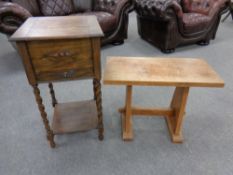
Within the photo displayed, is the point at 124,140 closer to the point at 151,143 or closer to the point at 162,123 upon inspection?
the point at 151,143

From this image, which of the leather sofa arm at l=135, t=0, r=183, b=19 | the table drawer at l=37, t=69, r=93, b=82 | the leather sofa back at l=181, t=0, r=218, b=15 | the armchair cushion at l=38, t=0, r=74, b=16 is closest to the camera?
the table drawer at l=37, t=69, r=93, b=82

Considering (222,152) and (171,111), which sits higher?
(171,111)

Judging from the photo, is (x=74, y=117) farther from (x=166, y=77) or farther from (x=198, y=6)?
(x=198, y=6)

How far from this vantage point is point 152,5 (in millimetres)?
2557

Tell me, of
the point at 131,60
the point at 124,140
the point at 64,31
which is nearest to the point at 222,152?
the point at 124,140

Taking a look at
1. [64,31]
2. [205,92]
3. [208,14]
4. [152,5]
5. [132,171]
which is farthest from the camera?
[208,14]

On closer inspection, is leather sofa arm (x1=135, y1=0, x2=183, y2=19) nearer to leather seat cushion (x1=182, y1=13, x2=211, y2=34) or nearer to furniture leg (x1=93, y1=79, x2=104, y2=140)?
leather seat cushion (x1=182, y1=13, x2=211, y2=34)

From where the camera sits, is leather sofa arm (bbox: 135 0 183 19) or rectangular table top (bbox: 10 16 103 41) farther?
leather sofa arm (bbox: 135 0 183 19)

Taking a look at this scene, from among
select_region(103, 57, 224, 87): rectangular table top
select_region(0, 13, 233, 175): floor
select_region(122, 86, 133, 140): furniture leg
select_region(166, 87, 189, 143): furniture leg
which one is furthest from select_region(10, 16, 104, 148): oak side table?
select_region(166, 87, 189, 143): furniture leg

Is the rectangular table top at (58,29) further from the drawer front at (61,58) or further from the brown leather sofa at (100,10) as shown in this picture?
the brown leather sofa at (100,10)

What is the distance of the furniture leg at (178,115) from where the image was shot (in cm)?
136

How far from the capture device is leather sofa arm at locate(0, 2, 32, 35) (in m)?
2.04

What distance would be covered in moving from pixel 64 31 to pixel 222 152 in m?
1.40

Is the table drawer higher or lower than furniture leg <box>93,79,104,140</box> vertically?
higher
